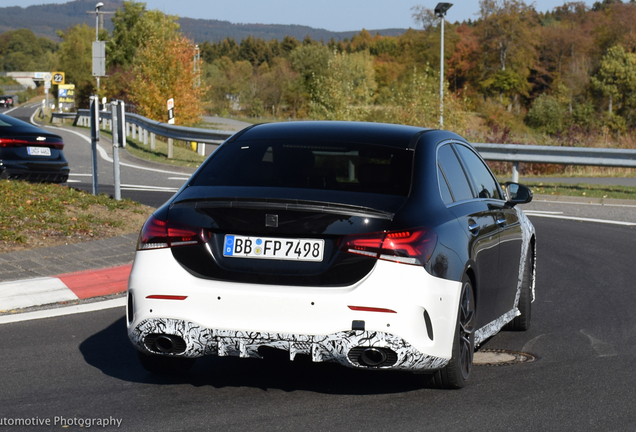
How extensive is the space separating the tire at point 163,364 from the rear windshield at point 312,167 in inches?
41.6

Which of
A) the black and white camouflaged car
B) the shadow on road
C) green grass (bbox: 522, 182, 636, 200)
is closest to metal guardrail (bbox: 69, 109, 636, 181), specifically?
green grass (bbox: 522, 182, 636, 200)

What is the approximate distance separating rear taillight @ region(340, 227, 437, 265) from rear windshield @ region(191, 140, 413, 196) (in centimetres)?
40

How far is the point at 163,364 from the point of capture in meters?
5.02

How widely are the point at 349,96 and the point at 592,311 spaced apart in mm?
29365

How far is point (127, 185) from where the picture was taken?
1798 cm

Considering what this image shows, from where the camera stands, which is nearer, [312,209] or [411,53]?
[312,209]

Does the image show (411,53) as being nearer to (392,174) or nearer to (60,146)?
(60,146)

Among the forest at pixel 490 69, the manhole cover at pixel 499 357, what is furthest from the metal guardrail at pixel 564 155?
the forest at pixel 490 69

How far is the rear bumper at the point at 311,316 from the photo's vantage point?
4.21 m

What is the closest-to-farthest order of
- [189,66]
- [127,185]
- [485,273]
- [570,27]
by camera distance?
1. [485,273]
2. [127,185]
3. [189,66]
4. [570,27]

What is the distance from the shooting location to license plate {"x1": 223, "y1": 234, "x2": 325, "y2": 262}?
14.0ft

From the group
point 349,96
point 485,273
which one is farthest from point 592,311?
point 349,96

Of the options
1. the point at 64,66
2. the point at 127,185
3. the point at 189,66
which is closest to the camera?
the point at 127,185

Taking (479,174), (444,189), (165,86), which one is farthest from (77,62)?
(444,189)
